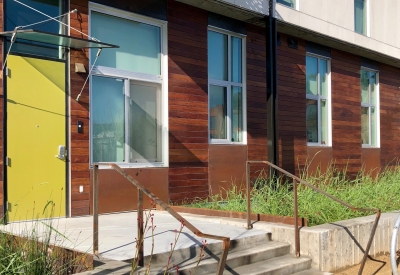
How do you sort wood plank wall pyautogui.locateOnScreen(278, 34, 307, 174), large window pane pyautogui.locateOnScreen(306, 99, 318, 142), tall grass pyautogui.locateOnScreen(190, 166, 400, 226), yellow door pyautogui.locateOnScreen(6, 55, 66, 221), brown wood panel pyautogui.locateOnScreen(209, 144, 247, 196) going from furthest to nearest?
large window pane pyautogui.locateOnScreen(306, 99, 318, 142), wood plank wall pyautogui.locateOnScreen(278, 34, 307, 174), brown wood panel pyautogui.locateOnScreen(209, 144, 247, 196), tall grass pyautogui.locateOnScreen(190, 166, 400, 226), yellow door pyautogui.locateOnScreen(6, 55, 66, 221)

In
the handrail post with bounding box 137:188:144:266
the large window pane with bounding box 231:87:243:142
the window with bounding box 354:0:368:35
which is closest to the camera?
the handrail post with bounding box 137:188:144:266

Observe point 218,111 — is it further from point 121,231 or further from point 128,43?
point 121,231

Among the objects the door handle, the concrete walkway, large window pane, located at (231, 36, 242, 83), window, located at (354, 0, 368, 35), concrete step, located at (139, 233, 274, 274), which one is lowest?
concrete step, located at (139, 233, 274, 274)

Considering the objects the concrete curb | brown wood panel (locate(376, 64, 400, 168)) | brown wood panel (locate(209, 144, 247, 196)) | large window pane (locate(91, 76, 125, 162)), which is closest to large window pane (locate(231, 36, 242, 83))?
brown wood panel (locate(209, 144, 247, 196))

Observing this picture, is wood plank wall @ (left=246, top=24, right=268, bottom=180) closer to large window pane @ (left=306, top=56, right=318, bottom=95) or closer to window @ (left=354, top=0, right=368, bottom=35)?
large window pane @ (left=306, top=56, right=318, bottom=95)

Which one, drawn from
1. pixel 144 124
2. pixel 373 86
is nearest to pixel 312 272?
pixel 144 124

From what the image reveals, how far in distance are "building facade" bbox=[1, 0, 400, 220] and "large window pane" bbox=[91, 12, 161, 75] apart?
0.8 inches

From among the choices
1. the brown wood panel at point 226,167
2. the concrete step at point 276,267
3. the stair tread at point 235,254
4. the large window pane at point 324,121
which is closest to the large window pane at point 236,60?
the brown wood panel at point 226,167

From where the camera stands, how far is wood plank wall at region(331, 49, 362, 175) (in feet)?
43.5

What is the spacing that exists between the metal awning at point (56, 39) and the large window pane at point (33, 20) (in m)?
0.11

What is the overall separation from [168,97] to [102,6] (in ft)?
6.24

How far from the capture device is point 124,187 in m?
8.53

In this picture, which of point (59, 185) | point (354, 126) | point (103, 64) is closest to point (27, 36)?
point (103, 64)

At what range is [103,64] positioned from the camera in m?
8.46
